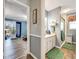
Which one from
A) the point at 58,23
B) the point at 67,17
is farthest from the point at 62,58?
the point at 67,17

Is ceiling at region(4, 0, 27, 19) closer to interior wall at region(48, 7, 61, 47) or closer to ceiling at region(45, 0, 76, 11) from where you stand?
ceiling at region(45, 0, 76, 11)

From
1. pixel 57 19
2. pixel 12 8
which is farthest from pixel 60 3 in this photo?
pixel 12 8

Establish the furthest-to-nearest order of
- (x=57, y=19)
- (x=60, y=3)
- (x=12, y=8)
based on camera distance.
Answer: (x=57, y=19) → (x=12, y=8) → (x=60, y=3)

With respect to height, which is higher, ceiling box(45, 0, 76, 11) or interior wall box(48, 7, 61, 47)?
ceiling box(45, 0, 76, 11)

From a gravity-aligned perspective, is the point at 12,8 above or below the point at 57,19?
above

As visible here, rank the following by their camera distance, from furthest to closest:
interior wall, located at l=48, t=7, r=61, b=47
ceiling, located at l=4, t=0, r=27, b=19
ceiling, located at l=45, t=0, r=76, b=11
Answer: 1. interior wall, located at l=48, t=7, r=61, b=47
2. ceiling, located at l=4, t=0, r=27, b=19
3. ceiling, located at l=45, t=0, r=76, b=11

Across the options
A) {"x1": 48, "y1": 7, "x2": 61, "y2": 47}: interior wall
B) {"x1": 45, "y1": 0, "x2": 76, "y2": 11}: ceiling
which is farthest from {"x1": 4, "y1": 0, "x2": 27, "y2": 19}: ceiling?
{"x1": 48, "y1": 7, "x2": 61, "y2": 47}: interior wall

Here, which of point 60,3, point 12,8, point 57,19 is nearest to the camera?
point 60,3

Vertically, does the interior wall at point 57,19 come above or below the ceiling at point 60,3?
below

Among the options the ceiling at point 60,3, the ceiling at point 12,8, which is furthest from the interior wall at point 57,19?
the ceiling at point 12,8

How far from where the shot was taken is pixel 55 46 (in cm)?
555

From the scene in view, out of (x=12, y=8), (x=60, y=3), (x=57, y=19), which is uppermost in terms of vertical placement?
(x=60, y=3)

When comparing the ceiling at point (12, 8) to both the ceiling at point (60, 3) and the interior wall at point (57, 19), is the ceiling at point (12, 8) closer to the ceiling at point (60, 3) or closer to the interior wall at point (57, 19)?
the ceiling at point (60, 3)

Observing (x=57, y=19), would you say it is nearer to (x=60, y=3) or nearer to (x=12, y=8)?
(x=60, y=3)
